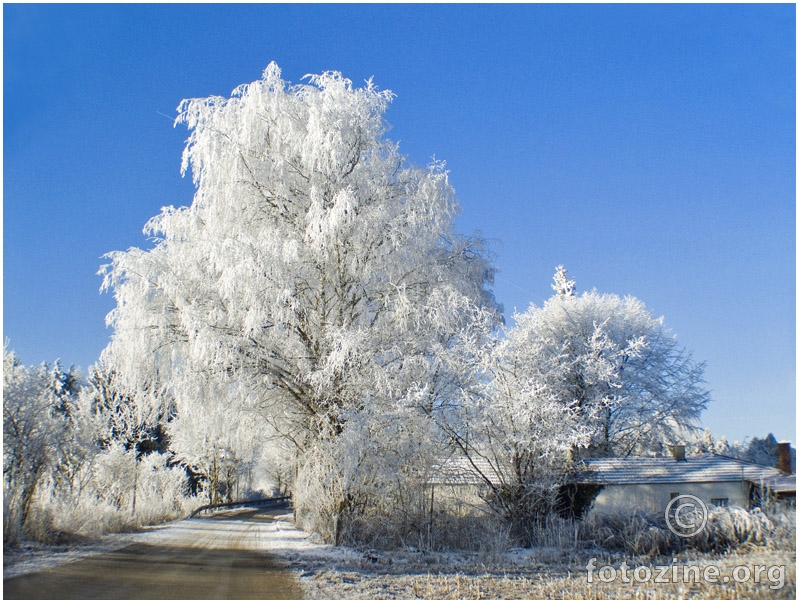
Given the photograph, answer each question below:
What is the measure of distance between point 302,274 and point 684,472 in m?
16.5

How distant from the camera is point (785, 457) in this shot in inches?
832

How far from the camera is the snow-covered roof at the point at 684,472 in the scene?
62.0 feet

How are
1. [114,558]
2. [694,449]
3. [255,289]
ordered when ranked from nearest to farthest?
[114,558]
[255,289]
[694,449]

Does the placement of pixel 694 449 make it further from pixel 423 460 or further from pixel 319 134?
pixel 319 134

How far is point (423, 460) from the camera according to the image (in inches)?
440

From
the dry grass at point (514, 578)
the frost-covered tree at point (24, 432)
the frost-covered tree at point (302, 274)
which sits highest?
the frost-covered tree at point (302, 274)

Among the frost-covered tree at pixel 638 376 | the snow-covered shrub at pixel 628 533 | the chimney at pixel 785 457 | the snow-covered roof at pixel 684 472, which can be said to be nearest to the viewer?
the snow-covered shrub at pixel 628 533

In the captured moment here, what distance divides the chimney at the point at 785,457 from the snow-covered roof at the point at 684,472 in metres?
0.32

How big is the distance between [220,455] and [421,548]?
2586 centimetres

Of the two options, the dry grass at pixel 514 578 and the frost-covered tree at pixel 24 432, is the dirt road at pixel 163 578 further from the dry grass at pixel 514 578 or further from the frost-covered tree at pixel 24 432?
the frost-covered tree at pixel 24 432

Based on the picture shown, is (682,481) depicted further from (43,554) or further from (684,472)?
(43,554)

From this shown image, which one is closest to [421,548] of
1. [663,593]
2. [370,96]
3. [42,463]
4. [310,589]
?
[310,589]

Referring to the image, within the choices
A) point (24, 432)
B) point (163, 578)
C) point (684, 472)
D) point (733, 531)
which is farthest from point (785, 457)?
point (24, 432)

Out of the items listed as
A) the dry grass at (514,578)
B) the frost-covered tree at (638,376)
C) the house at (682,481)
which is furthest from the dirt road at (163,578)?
the frost-covered tree at (638,376)
